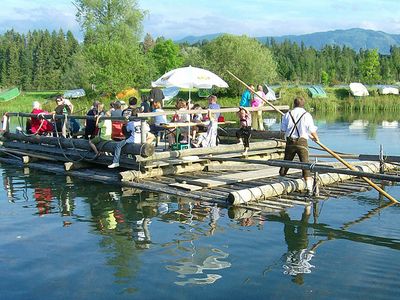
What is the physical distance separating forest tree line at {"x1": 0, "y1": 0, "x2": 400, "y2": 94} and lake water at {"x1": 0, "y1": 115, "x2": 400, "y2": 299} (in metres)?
42.1

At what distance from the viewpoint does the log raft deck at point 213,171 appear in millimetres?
11548

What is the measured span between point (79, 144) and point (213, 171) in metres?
4.08

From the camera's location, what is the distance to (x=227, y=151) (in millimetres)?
15336

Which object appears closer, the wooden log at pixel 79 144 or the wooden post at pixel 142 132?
the wooden log at pixel 79 144

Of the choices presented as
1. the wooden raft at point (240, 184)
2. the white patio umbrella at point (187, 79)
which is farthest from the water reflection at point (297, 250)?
the white patio umbrella at point (187, 79)

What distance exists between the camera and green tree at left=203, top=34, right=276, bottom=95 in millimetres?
54594

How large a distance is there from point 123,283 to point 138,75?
5147 cm

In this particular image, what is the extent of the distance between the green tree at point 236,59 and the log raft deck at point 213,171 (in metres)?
37.8

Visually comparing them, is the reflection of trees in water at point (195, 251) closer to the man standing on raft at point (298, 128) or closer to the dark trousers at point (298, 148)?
the dark trousers at point (298, 148)

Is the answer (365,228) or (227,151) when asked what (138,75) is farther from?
(365,228)

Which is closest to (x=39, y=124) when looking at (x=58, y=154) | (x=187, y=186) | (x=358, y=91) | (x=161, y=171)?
(x=58, y=154)

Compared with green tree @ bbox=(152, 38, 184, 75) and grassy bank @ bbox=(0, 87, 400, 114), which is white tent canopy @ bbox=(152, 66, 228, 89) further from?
green tree @ bbox=(152, 38, 184, 75)

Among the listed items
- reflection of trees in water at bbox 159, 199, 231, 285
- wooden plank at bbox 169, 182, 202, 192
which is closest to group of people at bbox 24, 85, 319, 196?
wooden plank at bbox 169, 182, 202, 192

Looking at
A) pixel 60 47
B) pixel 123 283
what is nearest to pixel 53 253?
pixel 123 283
